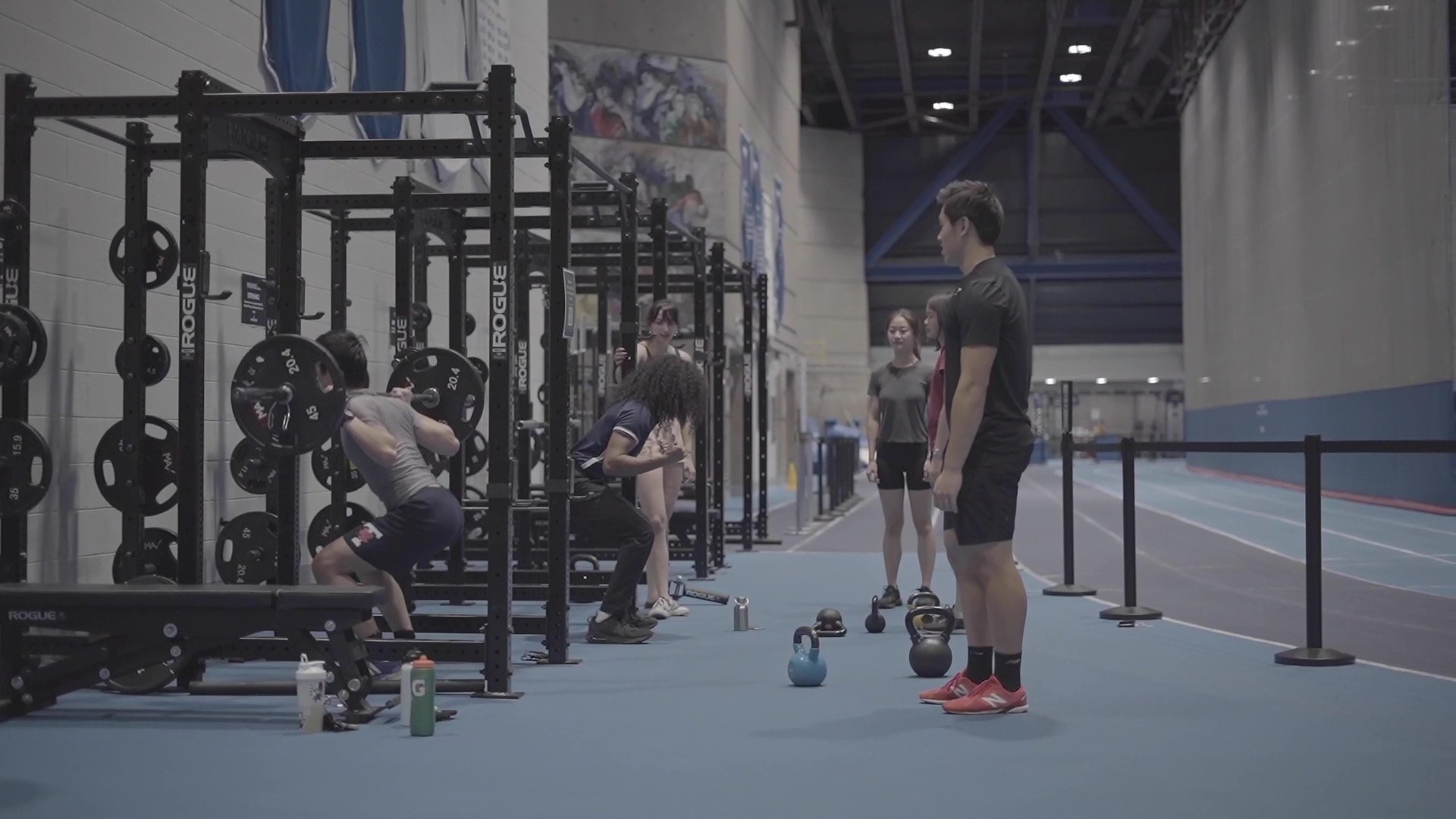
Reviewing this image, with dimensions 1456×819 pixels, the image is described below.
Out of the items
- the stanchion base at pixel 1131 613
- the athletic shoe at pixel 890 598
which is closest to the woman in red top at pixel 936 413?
the athletic shoe at pixel 890 598

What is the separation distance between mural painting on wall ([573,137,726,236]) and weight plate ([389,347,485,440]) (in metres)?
14.9

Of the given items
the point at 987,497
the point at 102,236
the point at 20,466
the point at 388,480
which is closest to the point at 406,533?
the point at 388,480

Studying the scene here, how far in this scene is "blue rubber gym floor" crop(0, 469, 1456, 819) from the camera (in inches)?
142

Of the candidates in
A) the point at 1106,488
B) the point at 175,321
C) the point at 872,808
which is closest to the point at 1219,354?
the point at 1106,488

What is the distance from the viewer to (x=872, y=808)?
3543 mm

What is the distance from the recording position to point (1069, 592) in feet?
28.0

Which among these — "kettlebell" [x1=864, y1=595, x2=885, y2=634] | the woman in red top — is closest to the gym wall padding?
"kettlebell" [x1=864, y1=595, x2=885, y2=634]

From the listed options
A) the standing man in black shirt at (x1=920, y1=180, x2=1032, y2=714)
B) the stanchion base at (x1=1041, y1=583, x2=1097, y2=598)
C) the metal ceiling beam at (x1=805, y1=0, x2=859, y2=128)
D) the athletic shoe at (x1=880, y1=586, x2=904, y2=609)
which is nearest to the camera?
the standing man in black shirt at (x1=920, y1=180, x2=1032, y2=714)

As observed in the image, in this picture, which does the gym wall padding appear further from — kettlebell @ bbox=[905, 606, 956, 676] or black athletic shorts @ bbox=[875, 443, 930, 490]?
kettlebell @ bbox=[905, 606, 956, 676]

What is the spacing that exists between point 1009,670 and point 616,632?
2.46 metres

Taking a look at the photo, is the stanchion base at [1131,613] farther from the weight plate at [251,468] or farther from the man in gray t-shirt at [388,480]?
the weight plate at [251,468]

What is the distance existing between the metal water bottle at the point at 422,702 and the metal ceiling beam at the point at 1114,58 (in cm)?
2555

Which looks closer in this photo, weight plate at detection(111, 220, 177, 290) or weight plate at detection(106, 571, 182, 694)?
weight plate at detection(106, 571, 182, 694)

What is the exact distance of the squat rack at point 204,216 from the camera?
506 centimetres
